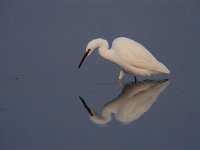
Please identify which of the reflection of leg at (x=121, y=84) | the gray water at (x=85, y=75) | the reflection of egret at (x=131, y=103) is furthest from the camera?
the reflection of leg at (x=121, y=84)

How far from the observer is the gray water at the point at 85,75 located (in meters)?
6.92

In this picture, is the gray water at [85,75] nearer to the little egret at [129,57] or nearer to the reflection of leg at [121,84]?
the reflection of leg at [121,84]

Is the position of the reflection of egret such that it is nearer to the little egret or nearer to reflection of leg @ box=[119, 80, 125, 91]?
reflection of leg @ box=[119, 80, 125, 91]

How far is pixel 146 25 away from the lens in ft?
40.1

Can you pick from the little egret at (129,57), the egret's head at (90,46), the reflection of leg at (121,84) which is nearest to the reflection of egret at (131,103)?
the reflection of leg at (121,84)

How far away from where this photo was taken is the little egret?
9.20 meters

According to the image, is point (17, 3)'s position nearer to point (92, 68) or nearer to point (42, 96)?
point (92, 68)

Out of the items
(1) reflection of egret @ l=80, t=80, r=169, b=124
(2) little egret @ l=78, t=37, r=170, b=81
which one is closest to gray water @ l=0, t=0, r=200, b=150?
(1) reflection of egret @ l=80, t=80, r=169, b=124

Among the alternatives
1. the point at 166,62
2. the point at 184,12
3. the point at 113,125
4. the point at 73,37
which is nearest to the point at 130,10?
the point at 184,12

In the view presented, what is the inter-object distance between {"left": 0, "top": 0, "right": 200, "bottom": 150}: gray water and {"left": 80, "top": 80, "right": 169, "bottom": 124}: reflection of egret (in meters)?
0.07

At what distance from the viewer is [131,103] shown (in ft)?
26.3

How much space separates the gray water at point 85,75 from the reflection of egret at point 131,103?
72 mm

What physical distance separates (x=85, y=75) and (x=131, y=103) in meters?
1.64

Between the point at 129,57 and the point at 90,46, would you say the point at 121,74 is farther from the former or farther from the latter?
the point at 90,46
